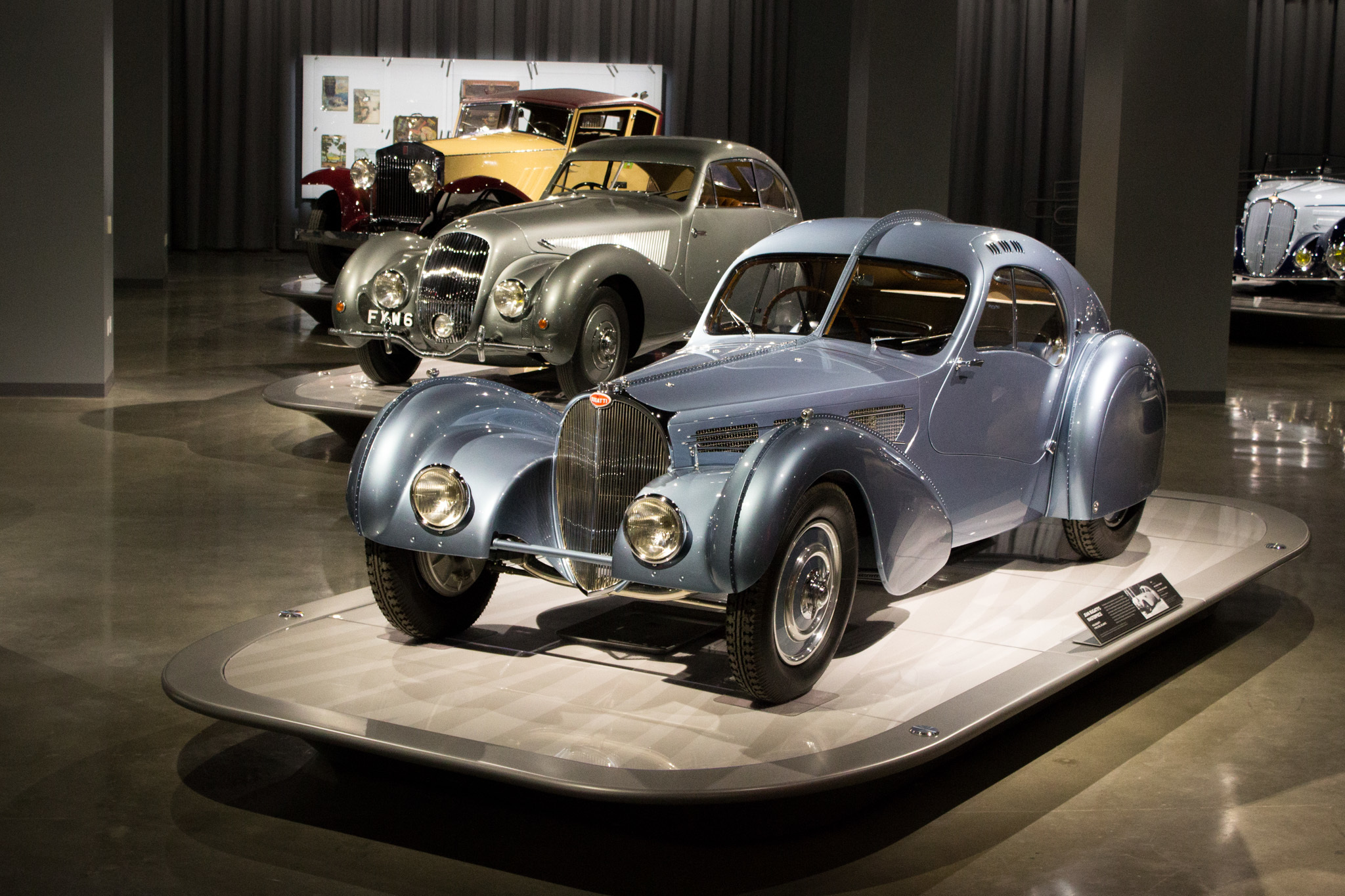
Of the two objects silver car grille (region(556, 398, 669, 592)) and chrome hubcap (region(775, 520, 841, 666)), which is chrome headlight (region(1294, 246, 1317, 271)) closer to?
chrome hubcap (region(775, 520, 841, 666))

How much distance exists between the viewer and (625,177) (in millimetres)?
9320

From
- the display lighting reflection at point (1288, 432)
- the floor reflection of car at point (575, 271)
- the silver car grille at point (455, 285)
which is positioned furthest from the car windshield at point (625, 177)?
the display lighting reflection at point (1288, 432)

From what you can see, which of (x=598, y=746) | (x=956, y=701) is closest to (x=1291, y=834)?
(x=956, y=701)

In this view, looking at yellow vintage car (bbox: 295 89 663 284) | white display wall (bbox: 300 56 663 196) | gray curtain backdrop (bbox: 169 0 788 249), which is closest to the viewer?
yellow vintage car (bbox: 295 89 663 284)

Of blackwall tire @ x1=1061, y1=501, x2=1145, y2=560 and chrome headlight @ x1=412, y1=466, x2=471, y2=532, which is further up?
chrome headlight @ x1=412, y1=466, x2=471, y2=532

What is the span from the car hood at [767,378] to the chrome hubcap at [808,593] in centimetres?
44

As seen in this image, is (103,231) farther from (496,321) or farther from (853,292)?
(853,292)

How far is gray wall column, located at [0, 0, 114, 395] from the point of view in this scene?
8.86 meters

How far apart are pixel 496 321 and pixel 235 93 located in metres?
15.1

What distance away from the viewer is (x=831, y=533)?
3.83 m

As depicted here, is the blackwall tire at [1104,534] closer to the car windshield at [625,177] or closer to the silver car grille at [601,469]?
the silver car grille at [601,469]

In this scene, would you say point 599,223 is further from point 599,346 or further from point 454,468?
point 454,468

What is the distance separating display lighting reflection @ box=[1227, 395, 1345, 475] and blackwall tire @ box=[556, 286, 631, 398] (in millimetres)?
3558

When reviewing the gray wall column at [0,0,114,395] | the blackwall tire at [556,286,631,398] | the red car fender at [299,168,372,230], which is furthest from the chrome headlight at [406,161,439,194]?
the blackwall tire at [556,286,631,398]
